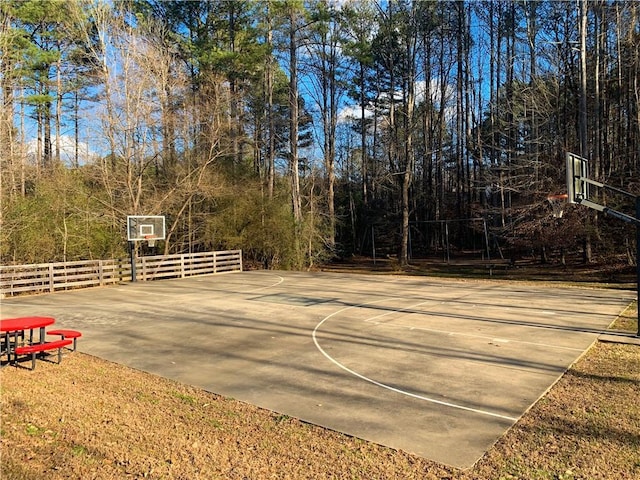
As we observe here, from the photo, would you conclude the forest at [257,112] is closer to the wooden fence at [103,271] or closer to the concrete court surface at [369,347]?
the wooden fence at [103,271]

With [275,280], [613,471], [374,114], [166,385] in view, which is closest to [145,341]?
[166,385]

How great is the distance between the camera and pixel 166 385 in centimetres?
572

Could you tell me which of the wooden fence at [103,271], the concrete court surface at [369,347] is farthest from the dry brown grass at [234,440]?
the wooden fence at [103,271]

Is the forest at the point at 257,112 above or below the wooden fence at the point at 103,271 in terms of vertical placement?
above

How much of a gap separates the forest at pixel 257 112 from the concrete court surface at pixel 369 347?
5981 millimetres

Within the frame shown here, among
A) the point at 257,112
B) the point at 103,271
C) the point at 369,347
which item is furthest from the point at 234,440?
the point at 257,112

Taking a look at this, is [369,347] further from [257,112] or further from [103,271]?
[257,112]

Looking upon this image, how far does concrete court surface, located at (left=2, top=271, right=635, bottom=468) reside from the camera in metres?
4.71

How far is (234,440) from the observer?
13.4 ft

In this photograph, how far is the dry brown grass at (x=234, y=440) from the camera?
3.49 meters

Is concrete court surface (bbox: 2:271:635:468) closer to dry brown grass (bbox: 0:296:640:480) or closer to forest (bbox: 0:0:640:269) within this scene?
dry brown grass (bbox: 0:296:640:480)

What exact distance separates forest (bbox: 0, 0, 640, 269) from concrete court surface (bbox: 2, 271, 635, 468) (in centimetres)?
598

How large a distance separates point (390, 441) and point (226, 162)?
21737 mm

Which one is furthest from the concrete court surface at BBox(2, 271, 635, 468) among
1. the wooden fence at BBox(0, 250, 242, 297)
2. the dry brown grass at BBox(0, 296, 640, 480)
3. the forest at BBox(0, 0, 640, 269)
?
the forest at BBox(0, 0, 640, 269)
